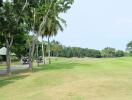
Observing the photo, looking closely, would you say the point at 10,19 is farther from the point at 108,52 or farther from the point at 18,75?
the point at 108,52

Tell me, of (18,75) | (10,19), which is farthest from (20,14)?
(18,75)

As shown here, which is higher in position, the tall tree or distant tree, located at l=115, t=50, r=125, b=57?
distant tree, located at l=115, t=50, r=125, b=57

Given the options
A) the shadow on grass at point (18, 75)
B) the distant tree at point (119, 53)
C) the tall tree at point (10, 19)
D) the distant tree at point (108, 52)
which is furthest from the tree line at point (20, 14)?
the distant tree at point (108, 52)

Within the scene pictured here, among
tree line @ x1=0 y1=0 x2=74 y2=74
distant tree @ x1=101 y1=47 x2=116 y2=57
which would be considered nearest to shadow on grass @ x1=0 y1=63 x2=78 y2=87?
tree line @ x1=0 y1=0 x2=74 y2=74

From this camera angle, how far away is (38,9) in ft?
139

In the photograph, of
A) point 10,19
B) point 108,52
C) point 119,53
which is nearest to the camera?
point 10,19

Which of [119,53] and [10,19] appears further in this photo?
[119,53]

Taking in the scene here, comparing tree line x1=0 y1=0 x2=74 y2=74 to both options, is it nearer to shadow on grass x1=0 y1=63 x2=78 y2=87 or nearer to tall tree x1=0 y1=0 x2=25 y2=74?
tall tree x1=0 y1=0 x2=25 y2=74

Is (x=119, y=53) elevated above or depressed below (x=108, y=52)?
below

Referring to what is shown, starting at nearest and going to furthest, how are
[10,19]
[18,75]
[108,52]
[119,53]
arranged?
1. [18,75]
2. [10,19]
3. [108,52]
4. [119,53]

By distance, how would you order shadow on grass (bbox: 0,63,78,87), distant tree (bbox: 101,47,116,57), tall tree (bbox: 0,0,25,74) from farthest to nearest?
distant tree (bbox: 101,47,116,57), tall tree (bbox: 0,0,25,74), shadow on grass (bbox: 0,63,78,87)

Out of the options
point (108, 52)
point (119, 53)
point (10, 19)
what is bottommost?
point (10, 19)

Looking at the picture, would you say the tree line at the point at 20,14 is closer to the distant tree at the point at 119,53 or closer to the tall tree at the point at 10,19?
the tall tree at the point at 10,19

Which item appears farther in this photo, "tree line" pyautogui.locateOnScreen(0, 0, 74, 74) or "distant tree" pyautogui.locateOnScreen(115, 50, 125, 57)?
"distant tree" pyautogui.locateOnScreen(115, 50, 125, 57)
